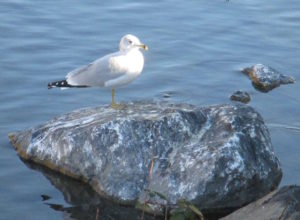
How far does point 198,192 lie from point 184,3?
25.4 feet

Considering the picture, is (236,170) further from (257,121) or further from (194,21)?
(194,21)

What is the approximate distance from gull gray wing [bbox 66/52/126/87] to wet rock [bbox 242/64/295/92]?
2955 millimetres

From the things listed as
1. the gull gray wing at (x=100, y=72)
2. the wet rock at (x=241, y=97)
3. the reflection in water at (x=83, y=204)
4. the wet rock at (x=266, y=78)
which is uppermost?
the gull gray wing at (x=100, y=72)

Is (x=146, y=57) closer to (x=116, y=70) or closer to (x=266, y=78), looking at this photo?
(x=266, y=78)

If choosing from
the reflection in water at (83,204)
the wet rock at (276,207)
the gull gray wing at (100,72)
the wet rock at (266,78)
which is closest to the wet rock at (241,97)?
the wet rock at (266,78)

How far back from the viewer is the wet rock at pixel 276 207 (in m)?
6.17

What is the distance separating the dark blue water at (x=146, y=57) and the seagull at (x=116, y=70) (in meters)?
1.00

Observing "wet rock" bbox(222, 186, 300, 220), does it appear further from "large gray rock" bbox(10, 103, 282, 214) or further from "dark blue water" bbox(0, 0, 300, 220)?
"dark blue water" bbox(0, 0, 300, 220)

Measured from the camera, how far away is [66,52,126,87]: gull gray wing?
892 cm

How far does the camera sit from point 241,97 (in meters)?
10.7

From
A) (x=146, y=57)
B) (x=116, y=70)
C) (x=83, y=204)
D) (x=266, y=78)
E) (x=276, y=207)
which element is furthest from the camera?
(x=146, y=57)

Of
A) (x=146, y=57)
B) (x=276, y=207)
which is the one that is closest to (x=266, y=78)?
(x=146, y=57)

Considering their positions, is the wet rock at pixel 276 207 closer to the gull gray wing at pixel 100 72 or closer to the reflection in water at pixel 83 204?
the reflection in water at pixel 83 204

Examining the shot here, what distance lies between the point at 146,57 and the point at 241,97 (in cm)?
205
